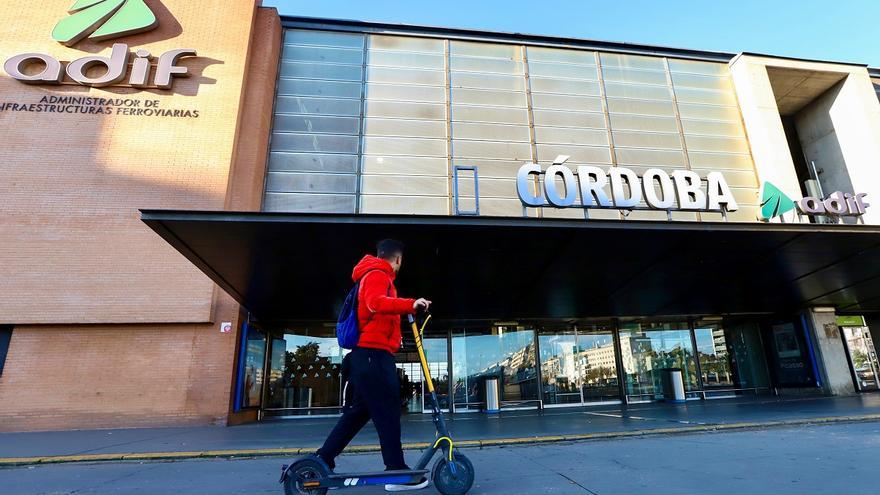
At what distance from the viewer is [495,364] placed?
46.9 ft

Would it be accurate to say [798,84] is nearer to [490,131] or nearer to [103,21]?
[490,131]

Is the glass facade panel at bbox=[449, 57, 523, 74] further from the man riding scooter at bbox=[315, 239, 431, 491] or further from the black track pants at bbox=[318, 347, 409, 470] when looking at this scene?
the black track pants at bbox=[318, 347, 409, 470]

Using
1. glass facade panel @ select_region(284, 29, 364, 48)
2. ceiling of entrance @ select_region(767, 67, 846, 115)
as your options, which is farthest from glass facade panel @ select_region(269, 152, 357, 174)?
ceiling of entrance @ select_region(767, 67, 846, 115)

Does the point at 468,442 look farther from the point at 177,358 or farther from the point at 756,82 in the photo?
the point at 756,82

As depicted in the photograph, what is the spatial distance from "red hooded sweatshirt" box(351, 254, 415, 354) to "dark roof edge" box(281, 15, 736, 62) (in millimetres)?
15157

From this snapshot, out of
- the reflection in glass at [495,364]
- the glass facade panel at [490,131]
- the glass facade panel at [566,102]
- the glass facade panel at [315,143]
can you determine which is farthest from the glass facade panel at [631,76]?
the reflection in glass at [495,364]

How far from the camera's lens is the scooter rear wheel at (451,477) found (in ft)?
9.64

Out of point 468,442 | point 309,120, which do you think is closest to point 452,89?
point 309,120

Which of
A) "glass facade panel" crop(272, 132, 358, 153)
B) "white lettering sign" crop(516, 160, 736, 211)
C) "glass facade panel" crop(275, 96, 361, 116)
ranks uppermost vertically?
"glass facade panel" crop(275, 96, 361, 116)

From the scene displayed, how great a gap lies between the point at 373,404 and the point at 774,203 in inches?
585

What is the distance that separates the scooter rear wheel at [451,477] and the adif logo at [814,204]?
13350mm

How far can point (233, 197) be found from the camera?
11.9m

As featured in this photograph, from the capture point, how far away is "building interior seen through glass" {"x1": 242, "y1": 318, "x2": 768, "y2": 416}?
13320 mm

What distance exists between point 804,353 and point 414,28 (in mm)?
17156
